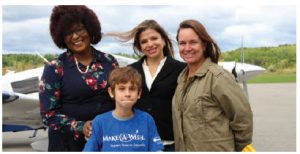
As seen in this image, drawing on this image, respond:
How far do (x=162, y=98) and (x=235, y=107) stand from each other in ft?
1.68

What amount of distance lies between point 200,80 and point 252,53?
23.1ft

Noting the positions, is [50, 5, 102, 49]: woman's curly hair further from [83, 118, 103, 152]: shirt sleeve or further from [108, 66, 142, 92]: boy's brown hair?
[83, 118, 103, 152]: shirt sleeve

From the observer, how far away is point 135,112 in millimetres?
2854

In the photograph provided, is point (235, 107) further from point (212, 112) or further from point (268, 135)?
point (268, 135)

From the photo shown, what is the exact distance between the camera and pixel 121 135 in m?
2.78

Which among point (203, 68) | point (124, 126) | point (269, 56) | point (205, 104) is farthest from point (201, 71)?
point (269, 56)

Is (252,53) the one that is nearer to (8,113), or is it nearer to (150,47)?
(8,113)

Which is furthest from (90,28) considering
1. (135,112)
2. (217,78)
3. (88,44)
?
(217,78)

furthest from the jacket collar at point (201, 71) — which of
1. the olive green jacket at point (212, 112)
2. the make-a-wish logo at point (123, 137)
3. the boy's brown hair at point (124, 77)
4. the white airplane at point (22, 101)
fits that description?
the white airplane at point (22, 101)

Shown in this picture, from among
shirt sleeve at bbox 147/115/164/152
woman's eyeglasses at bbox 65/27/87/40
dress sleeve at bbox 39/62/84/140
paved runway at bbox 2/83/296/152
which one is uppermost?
woman's eyeglasses at bbox 65/27/87/40

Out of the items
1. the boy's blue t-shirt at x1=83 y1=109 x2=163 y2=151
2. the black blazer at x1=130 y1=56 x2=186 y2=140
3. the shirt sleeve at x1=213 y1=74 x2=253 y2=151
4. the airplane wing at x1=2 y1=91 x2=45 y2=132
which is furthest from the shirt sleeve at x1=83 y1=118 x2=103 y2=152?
the airplane wing at x1=2 y1=91 x2=45 y2=132

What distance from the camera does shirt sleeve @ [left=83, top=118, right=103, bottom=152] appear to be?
277 cm

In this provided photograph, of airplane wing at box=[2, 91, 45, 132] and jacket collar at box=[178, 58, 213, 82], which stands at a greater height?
jacket collar at box=[178, 58, 213, 82]

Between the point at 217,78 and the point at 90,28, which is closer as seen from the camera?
the point at 217,78
